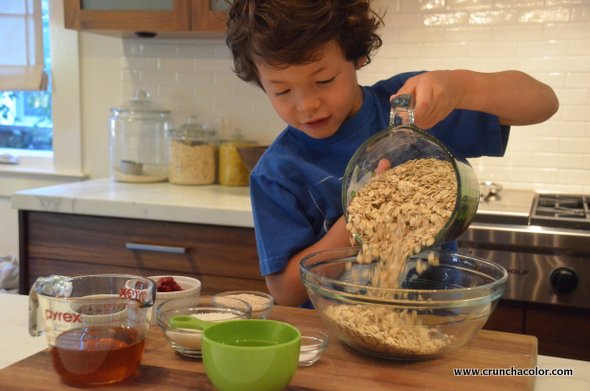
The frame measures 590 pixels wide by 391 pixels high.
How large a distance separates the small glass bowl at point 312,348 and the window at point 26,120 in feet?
7.92

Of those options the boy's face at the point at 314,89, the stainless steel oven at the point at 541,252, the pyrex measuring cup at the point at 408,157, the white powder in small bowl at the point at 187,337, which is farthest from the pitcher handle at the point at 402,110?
the stainless steel oven at the point at 541,252

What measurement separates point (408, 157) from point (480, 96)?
10.3 inches

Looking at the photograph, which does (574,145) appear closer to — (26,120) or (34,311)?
(34,311)

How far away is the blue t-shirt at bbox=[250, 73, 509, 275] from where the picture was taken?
3.98 feet

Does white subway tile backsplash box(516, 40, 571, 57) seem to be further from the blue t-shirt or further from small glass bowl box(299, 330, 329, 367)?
A: small glass bowl box(299, 330, 329, 367)

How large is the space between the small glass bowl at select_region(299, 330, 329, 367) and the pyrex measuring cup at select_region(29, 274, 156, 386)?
207 mm

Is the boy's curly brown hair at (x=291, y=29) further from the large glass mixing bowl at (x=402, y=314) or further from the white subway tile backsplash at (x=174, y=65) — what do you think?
the white subway tile backsplash at (x=174, y=65)

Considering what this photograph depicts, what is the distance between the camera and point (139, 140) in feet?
8.88

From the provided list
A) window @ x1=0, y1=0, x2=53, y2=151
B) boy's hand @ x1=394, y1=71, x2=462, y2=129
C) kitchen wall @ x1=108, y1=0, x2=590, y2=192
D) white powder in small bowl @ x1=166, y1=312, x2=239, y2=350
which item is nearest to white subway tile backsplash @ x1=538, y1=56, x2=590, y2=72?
kitchen wall @ x1=108, y1=0, x2=590, y2=192

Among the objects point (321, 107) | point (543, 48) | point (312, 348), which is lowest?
point (312, 348)

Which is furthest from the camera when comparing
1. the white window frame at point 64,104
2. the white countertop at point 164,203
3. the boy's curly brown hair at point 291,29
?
the white window frame at point 64,104

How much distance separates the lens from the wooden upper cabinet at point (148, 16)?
2.28 meters

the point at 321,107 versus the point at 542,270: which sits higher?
the point at 321,107

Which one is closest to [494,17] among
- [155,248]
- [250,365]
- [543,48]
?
[543,48]
